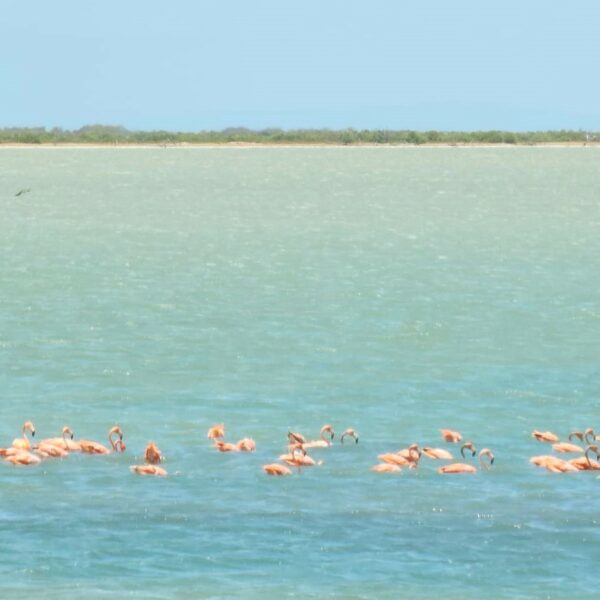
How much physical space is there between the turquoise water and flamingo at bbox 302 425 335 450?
15 cm

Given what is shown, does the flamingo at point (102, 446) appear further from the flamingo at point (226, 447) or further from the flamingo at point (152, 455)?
the flamingo at point (226, 447)

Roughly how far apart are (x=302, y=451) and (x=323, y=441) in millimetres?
965

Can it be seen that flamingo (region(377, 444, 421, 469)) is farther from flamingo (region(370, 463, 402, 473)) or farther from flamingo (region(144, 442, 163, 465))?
flamingo (region(144, 442, 163, 465))

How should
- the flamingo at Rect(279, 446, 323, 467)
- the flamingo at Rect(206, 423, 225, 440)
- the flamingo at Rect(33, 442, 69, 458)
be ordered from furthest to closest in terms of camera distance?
the flamingo at Rect(206, 423, 225, 440)
the flamingo at Rect(33, 442, 69, 458)
the flamingo at Rect(279, 446, 323, 467)

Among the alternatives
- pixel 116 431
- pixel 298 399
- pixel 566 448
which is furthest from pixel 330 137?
pixel 566 448

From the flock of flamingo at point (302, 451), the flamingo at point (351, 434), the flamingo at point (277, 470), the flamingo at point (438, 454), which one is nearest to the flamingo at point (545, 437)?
the flock of flamingo at point (302, 451)

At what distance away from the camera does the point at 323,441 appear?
82.9 feet

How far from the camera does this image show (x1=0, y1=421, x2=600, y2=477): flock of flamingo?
2402 cm

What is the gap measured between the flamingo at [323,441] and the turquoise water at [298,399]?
0.15m

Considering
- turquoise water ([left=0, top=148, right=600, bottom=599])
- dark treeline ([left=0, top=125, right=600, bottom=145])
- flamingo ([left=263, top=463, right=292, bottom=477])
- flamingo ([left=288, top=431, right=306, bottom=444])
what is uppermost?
flamingo ([left=288, top=431, right=306, bottom=444])

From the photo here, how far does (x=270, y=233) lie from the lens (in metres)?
65.6

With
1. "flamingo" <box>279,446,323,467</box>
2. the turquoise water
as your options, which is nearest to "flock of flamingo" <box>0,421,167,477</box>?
the turquoise water

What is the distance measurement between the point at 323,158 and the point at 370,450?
129m

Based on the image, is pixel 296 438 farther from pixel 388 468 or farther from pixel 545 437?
pixel 545 437
